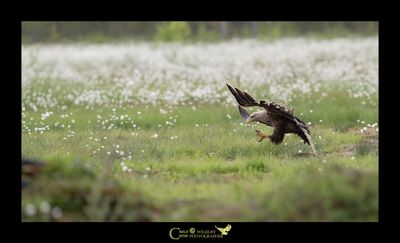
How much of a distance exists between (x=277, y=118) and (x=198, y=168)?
1700 millimetres

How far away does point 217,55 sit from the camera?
2162 cm

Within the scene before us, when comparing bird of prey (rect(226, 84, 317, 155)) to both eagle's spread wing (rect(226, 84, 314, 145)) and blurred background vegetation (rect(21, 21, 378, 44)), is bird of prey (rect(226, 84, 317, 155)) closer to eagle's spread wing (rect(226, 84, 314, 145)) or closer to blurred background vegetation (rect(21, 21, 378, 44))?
eagle's spread wing (rect(226, 84, 314, 145))

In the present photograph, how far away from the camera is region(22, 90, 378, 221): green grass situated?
24.3 feet

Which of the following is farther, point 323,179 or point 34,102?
point 34,102

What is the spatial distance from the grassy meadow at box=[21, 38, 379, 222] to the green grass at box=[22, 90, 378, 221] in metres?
0.02

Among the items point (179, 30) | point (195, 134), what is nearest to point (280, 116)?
point (195, 134)

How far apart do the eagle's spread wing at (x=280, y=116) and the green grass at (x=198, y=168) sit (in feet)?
1.27

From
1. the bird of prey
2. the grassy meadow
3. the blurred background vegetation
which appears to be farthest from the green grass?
the blurred background vegetation

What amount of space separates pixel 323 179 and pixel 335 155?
9.59ft

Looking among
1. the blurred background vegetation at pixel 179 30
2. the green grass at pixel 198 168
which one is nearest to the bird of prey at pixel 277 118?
the green grass at pixel 198 168
